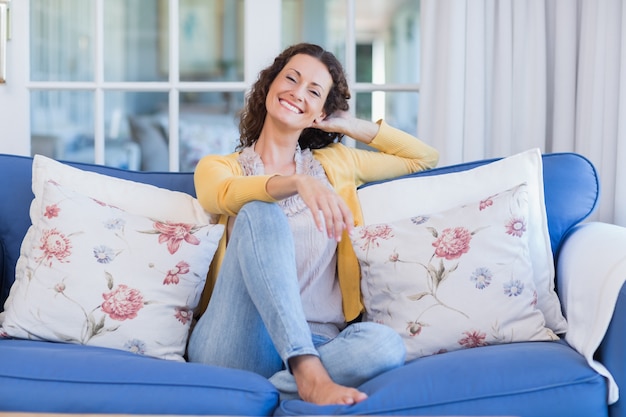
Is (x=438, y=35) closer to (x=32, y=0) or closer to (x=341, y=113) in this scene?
(x=341, y=113)

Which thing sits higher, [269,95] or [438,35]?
[438,35]

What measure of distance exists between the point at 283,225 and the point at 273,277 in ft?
0.46

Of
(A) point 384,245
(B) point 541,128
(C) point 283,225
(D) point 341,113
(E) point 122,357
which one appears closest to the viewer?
(E) point 122,357

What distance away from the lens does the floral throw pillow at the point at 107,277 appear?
1957 millimetres

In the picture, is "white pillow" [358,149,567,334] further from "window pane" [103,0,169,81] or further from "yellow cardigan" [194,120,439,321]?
"window pane" [103,0,169,81]

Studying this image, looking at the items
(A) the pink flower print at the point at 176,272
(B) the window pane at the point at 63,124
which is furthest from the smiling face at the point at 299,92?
(B) the window pane at the point at 63,124

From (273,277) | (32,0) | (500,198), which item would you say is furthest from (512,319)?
(32,0)

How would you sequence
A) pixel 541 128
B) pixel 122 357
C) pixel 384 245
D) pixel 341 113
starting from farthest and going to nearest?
pixel 541 128
pixel 341 113
pixel 384 245
pixel 122 357

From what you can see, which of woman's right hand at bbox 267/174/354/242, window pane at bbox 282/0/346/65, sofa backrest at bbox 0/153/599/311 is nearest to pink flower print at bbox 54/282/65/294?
sofa backrest at bbox 0/153/599/311

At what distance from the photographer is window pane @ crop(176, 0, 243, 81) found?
3043mm

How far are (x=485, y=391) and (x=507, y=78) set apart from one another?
1445mm

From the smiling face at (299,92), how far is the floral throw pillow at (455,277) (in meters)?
0.39

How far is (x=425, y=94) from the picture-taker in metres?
2.87

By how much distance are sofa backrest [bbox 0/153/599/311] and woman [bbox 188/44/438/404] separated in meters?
0.31
